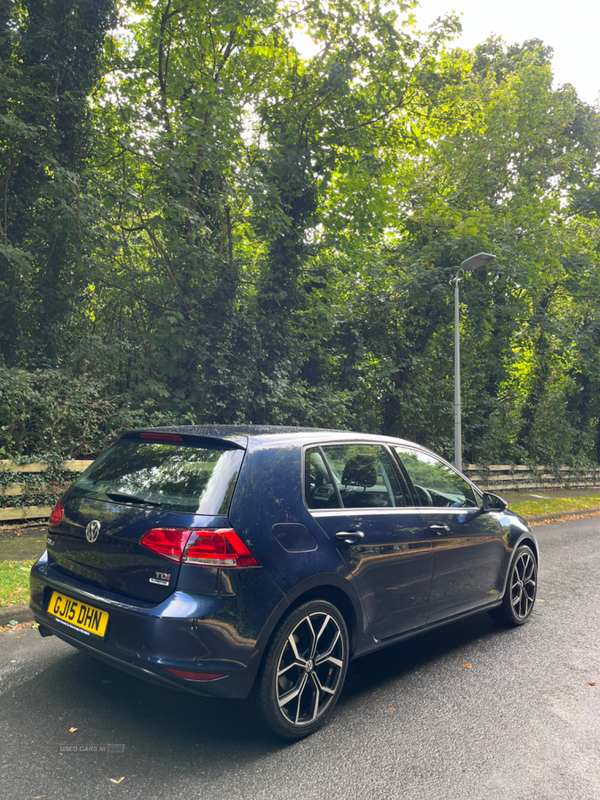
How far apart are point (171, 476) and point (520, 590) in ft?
12.1

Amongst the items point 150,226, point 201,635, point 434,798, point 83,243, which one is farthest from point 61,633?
point 150,226

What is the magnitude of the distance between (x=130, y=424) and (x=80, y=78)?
21.8ft

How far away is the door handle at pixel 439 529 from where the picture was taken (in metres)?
4.09

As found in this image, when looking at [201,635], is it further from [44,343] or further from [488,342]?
[488,342]

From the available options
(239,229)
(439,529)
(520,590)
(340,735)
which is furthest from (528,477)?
(340,735)

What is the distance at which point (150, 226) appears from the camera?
11.4 metres

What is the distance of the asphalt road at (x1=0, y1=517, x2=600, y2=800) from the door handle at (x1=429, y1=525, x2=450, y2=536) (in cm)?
100

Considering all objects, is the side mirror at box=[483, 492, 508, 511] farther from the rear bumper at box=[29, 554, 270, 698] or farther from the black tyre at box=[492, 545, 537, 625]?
the rear bumper at box=[29, 554, 270, 698]

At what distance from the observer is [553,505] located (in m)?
15.7

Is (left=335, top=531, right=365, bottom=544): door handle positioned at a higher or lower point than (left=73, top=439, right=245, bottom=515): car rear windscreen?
lower

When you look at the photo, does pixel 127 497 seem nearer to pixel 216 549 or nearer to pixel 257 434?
pixel 216 549

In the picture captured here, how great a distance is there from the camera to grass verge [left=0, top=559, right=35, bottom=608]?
4.90m

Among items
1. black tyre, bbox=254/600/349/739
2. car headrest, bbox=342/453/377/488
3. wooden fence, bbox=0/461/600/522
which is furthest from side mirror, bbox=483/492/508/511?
wooden fence, bbox=0/461/600/522

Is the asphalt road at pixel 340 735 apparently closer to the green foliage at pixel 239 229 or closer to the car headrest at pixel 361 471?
the car headrest at pixel 361 471
